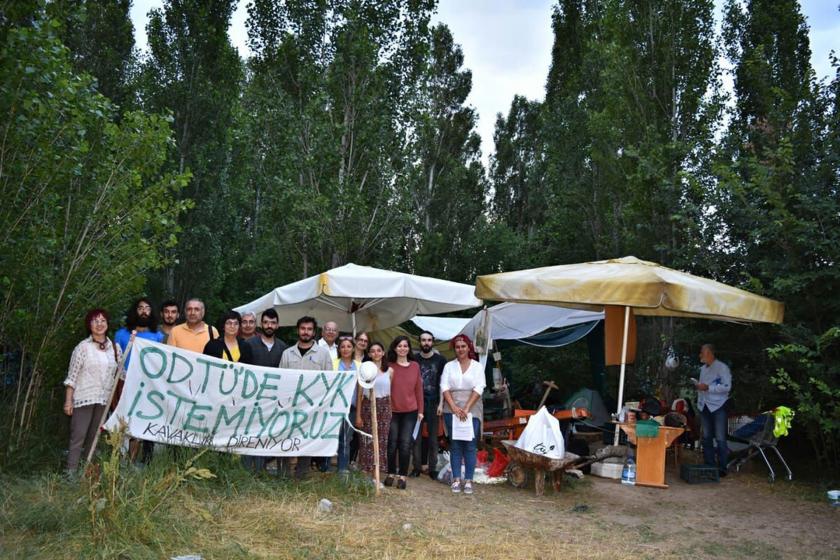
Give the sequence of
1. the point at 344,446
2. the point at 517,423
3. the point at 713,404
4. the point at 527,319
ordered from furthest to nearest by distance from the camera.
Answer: the point at 527,319, the point at 517,423, the point at 713,404, the point at 344,446

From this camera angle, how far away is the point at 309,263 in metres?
17.5

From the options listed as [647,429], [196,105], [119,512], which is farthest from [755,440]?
[196,105]

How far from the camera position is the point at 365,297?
904 centimetres

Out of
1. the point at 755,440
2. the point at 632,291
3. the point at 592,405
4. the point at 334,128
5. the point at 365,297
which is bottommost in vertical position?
the point at 755,440

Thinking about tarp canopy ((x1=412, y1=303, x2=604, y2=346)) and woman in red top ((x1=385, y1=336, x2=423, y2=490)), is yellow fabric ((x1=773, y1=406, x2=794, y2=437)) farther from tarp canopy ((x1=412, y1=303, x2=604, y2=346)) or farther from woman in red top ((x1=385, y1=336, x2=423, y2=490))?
tarp canopy ((x1=412, y1=303, x2=604, y2=346))

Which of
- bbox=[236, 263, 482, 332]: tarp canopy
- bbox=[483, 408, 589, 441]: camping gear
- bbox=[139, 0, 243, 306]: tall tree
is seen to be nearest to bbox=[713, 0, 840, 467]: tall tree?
bbox=[483, 408, 589, 441]: camping gear

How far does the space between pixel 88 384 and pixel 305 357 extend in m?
1.88

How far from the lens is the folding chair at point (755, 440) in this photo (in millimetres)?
8539

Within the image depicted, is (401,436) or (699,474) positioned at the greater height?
(401,436)

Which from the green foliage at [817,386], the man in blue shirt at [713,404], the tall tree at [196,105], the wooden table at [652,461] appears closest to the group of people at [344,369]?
the wooden table at [652,461]

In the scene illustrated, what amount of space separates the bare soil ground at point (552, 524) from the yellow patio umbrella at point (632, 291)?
1.43m

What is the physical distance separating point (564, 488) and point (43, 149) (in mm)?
5984

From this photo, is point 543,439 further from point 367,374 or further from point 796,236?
point 796,236

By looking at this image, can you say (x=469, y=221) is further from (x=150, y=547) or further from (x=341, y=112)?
(x=150, y=547)
